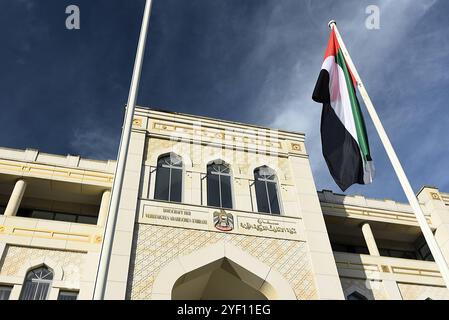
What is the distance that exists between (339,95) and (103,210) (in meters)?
8.96

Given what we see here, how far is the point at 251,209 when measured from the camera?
45.3 ft

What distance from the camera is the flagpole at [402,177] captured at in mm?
8234

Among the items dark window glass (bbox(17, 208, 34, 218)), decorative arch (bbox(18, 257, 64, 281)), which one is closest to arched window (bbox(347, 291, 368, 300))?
decorative arch (bbox(18, 257, 64, 281))

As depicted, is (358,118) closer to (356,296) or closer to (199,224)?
(199,224)

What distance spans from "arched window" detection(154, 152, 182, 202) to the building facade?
38 millimetres

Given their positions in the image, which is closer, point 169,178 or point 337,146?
point 337,146

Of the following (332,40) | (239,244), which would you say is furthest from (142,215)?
(332,40)

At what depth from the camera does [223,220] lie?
13.1 metres

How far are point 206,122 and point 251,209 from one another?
432cm

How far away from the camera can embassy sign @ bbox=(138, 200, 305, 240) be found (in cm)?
1264

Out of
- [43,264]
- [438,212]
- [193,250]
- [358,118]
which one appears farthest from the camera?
[438,212]

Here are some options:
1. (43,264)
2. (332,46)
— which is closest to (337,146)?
(332,46)

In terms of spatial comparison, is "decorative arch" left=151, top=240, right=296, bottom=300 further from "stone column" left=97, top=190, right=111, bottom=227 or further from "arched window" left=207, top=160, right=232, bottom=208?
"stone column" left=97, top=190, right=111, bottom=227
